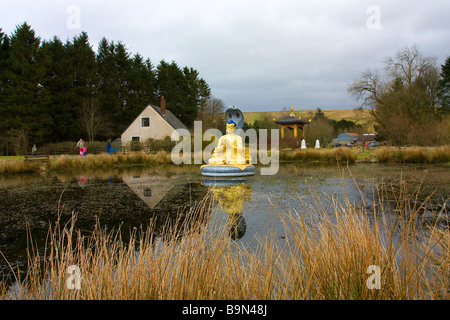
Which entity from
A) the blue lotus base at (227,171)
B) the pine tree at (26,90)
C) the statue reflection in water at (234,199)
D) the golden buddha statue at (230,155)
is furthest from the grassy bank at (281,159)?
the pine tree at (26,90)

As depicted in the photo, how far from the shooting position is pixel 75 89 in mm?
35000

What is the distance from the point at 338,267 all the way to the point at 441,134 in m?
23.9

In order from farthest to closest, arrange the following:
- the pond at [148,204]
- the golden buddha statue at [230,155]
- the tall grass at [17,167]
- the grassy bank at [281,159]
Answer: the grassy bank at [281,159]
the tall grass at [17,167]
the golden buddha statue at [230,155]
the pond at [148,204]

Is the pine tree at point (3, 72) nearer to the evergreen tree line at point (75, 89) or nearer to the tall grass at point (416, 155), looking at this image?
the evergreen tree line at point (75, 89)

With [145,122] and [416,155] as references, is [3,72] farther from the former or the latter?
[416,155]

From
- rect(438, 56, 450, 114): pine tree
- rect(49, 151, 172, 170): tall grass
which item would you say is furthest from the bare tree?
rect(49, 151, 172, 170): tall grass

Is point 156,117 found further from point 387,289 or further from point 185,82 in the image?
A: point 387,289

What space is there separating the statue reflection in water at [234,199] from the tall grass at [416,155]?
1228cm

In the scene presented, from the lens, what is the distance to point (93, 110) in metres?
33.5

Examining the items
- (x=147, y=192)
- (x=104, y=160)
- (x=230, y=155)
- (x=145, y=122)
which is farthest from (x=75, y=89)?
(x=147, y=192)

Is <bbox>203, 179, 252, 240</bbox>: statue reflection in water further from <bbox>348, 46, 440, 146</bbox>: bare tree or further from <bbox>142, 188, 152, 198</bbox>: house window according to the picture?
<bbox>348, 46, 440, 146</bbox>: bare tree

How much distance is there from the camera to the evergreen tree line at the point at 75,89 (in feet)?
98.1

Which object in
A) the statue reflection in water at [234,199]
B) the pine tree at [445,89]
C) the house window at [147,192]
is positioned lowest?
the house window at [147,192]
